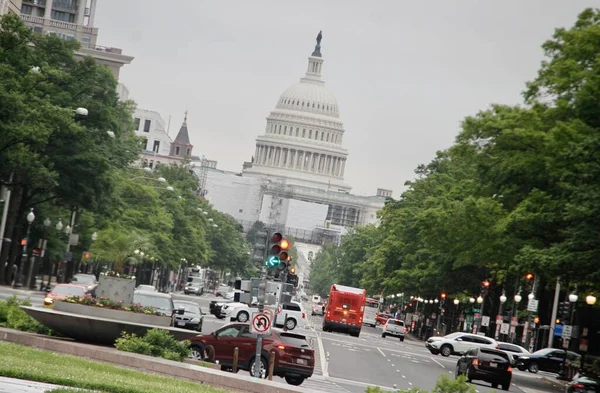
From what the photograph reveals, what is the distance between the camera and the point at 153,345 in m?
32.0

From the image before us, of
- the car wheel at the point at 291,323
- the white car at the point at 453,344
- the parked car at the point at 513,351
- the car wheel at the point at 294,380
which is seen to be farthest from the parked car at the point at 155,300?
the white car at the point at 453,344

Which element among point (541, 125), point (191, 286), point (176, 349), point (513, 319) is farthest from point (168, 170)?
point (176, 349)

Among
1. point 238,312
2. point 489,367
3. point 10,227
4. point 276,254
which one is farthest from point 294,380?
point 10,227

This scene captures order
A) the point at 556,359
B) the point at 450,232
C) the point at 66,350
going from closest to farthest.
Answer: the point at 66,350 → the point at 450,232 → the point at 556,359

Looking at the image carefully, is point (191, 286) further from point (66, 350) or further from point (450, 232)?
point (66, 350)

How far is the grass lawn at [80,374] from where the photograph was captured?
2277 centimetres

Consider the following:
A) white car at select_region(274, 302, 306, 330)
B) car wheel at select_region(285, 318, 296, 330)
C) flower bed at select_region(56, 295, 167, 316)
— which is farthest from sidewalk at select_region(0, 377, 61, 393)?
car wheel at select_region(285, 318, 296, 330)

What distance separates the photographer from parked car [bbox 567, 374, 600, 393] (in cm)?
4266

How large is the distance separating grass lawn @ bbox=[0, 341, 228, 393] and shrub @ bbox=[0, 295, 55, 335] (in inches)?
155

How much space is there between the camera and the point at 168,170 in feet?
516

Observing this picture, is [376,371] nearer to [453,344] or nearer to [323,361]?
[323,361]

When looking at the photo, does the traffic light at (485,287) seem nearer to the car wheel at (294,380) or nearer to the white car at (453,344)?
the white car at (453,344)

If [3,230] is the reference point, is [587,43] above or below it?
above

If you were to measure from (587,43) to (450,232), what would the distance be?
51.4 ft
